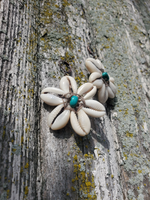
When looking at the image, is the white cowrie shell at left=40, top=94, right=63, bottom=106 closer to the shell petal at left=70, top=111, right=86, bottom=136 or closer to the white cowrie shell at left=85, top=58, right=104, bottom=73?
the shell petal at left=70, top=111, right=86, bottom=136

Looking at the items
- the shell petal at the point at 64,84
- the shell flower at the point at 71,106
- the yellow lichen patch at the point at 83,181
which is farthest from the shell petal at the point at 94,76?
the yellow lichen patch at the point at 83,181

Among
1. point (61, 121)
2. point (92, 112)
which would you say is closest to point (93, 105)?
point (92, 112)

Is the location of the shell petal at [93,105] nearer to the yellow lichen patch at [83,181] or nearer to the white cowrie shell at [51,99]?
the white cowrie shell at [51,99]

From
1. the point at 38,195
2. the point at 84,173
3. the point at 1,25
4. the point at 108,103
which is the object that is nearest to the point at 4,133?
the point at 38,195

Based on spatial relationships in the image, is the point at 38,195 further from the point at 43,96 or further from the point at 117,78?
the point at 117,78

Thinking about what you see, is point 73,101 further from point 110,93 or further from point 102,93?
point 110,93

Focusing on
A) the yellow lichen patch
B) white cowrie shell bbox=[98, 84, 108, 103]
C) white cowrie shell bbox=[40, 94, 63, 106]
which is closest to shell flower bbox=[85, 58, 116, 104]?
white cowrie shell bbox=[98, 84, 108, 103]

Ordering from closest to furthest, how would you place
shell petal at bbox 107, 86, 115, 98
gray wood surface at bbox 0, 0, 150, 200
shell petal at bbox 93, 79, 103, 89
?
1. gray wood surface at bbox 0, 0, 150, 200
2. shell petal at bbox 93, 79, 103, 89
3. shell petal at bbox 107, 86, 115, 98
